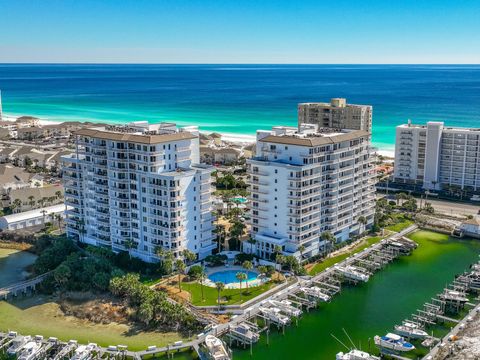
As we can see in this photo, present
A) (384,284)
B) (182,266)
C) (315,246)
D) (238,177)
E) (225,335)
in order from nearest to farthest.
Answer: (225,335), (182,266), (384,284), (315,246), (238,177)

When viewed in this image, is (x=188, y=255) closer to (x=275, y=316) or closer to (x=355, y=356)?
(x=275, y=316)

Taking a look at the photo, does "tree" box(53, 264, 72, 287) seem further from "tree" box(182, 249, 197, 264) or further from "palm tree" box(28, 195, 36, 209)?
"palm tree" box(28, 195, 36, 209)

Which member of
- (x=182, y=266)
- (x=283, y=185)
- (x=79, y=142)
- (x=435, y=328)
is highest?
(x=79, y=142)

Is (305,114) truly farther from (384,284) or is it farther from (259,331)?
(259,331)

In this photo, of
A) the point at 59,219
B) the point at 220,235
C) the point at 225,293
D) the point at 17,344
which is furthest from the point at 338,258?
the point at 59,219

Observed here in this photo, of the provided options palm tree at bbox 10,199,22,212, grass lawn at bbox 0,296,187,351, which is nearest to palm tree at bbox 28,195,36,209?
palm tree at bbox 10,199,22,212

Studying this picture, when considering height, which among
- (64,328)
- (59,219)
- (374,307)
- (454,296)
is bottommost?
(374,307)

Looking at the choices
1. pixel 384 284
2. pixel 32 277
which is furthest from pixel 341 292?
pixel 32 277
